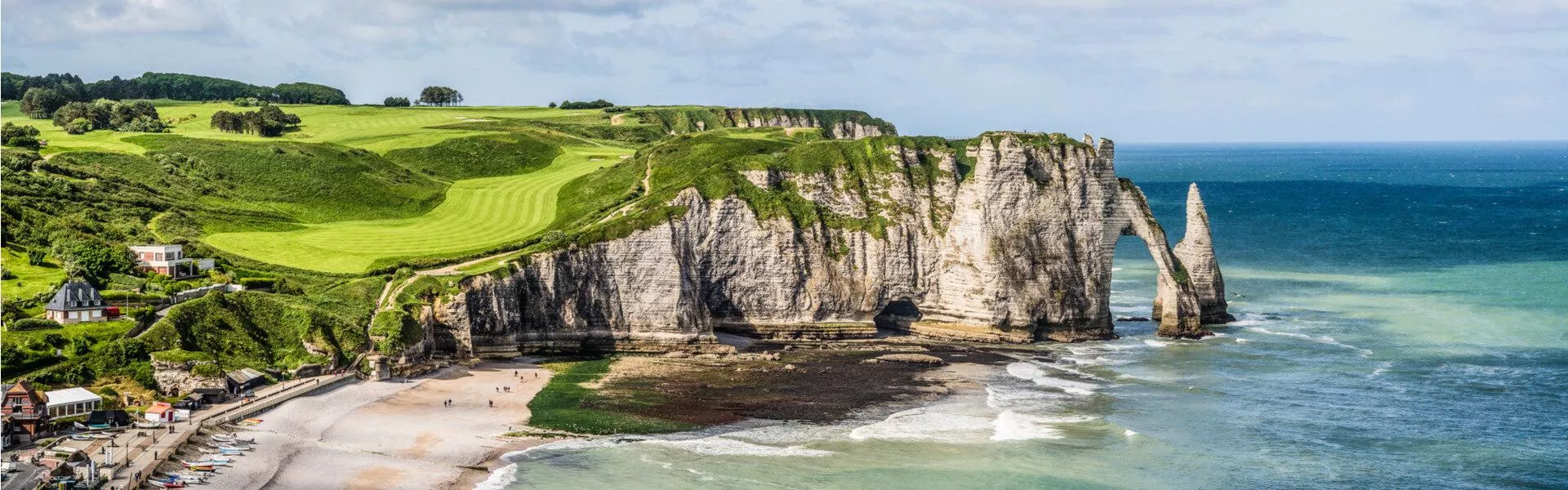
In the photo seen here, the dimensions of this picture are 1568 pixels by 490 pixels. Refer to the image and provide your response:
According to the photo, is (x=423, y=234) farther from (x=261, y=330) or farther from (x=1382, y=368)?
(x=1382, y=368)

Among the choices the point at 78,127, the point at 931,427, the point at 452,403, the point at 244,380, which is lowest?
the point at 931,427

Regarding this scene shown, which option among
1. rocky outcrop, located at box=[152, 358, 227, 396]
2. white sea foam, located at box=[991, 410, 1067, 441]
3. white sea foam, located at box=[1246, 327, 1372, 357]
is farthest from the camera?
white sea foam, located at box=[1246, 327, 1372, 357]

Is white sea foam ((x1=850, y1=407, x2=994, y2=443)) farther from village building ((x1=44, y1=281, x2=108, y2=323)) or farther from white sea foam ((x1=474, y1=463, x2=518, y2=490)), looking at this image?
village building ((x1=44, y1=281, x2=108, y2=323))

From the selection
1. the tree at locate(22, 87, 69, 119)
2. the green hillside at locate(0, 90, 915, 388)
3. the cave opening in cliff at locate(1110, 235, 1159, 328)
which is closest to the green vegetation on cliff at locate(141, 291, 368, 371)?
the green hillside at locate(0, 90, 915, 388)

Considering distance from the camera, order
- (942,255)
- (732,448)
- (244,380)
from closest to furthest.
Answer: (732,448), (244,380), (942,255)

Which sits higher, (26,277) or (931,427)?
(26,277)

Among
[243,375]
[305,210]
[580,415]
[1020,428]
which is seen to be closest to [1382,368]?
[1020,428]

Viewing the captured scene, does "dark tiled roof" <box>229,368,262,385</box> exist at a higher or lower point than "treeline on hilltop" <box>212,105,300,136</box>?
lower

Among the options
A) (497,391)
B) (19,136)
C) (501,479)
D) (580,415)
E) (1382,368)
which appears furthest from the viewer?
(19,136)
